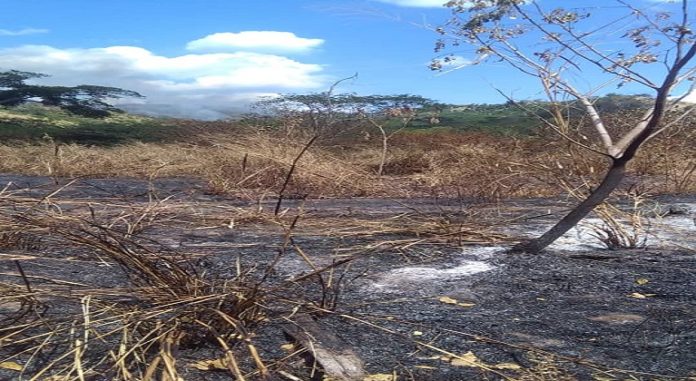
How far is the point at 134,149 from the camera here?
14.6 meters

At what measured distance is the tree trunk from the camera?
4.75 meters

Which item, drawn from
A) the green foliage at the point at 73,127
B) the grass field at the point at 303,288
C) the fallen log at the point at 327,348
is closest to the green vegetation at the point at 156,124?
the green foliage at the point at 73,127

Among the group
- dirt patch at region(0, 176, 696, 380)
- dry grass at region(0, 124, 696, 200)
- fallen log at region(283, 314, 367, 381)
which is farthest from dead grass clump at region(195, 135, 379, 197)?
fallen log at region(283, 314, 367, 381)

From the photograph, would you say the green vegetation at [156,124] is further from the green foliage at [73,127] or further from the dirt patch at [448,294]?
the dirt patch at [448,294]

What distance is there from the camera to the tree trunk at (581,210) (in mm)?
4750

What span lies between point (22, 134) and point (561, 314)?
49.7 ft

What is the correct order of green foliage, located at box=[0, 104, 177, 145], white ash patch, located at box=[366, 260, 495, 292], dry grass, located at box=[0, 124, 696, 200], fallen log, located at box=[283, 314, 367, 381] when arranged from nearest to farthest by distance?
fallen log, located at box=[283, 314, 367, 381] → white ash patch, located at box=[366, 260, 495, 292] → dry grass, located at box=[0, 124, 696, 200] → green foliage, located at box=[0, 104, 177, 145]

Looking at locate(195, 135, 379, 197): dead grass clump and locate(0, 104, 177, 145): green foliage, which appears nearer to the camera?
locate(195, 135, 379, 197): dead grass clump

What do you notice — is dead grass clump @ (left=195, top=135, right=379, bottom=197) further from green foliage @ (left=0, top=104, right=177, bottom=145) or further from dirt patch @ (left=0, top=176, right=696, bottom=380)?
green foliage @ (left=0, top=104, right=177, bottom=145)

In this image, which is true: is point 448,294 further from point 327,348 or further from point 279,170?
point 279,170

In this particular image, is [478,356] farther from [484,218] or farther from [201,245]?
[484,218]

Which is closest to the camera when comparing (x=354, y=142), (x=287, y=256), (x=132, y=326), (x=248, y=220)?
(x=132, y=326)

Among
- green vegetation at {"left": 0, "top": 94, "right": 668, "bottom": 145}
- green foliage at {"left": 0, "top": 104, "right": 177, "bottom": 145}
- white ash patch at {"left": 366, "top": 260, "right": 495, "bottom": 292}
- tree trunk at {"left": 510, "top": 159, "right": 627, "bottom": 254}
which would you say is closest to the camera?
white ash patch at {"left": 366, "top": 260, "right": 495, "bottom": 292}

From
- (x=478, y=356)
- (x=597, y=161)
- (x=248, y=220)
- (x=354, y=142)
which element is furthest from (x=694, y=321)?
(x=354, y=142)
